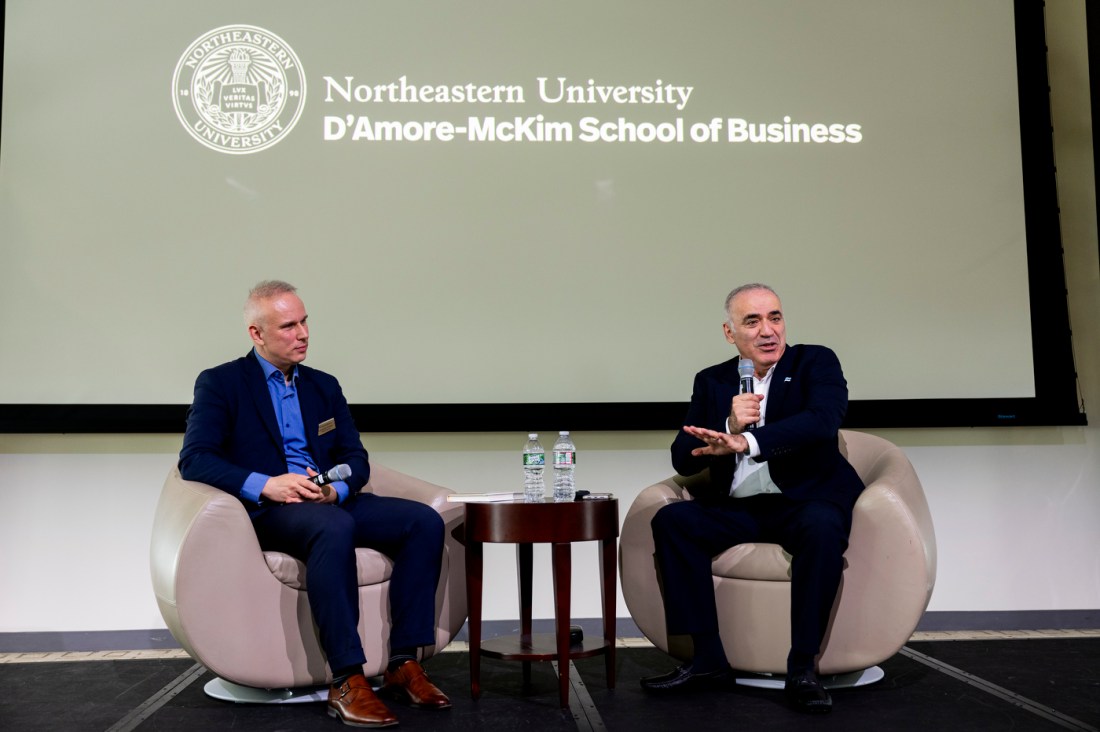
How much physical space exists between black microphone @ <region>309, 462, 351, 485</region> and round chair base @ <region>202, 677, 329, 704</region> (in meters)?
0.60

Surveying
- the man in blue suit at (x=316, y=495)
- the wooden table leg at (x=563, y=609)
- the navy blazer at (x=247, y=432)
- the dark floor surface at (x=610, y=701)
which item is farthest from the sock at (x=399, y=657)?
the navy blazer at (x=247, y=432)

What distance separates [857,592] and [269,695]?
170cm

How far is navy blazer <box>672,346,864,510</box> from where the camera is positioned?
9.39ft

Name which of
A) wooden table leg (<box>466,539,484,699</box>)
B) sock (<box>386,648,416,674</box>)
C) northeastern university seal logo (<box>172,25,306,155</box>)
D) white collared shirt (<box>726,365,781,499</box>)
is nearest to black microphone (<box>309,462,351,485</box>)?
wooden table leg (<box>466,539,484,699</box>)

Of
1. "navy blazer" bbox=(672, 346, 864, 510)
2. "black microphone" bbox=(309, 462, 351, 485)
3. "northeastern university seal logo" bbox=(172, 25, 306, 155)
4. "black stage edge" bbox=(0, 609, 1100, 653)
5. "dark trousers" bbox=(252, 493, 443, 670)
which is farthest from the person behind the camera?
"northeastern university seal logo" bbox=(172, 25, 306, 155)

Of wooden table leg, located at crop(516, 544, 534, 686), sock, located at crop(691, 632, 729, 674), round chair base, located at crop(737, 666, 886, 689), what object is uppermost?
wooden table leg, located at crop(516, 544, 534, 686)

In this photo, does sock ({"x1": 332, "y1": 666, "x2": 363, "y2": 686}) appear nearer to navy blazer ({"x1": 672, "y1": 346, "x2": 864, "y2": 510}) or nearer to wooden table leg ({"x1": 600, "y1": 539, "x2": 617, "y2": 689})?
wooden table leg ({"x1": 600, "y1": 539, "x2": 617, "y2": 689})

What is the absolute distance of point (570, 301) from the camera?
3.80m

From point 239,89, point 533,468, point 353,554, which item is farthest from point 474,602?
point 239,89

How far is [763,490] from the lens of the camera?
3.04m

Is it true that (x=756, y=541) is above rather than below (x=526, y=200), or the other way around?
below

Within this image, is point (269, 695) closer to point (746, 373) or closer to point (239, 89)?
point (746, 373)

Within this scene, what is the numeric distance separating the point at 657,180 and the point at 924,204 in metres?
1.07

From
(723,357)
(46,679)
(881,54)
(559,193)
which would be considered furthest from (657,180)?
(46,679)
